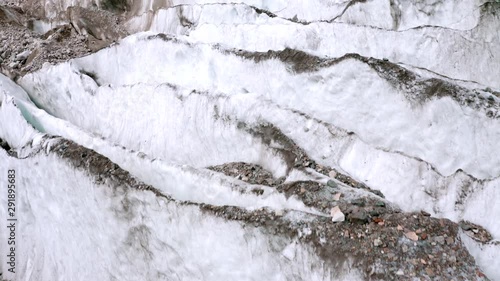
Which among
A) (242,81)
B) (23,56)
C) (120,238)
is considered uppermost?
(242,81)

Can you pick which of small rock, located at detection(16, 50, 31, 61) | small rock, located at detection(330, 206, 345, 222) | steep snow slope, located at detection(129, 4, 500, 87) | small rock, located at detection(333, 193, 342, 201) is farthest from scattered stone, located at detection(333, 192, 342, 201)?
small rock, located at detection(16, 50, 31, 61)

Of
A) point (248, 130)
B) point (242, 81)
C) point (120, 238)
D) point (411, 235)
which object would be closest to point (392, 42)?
point (242, 81)

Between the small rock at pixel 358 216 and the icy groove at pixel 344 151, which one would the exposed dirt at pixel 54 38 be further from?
the small rock at pixel 358 216

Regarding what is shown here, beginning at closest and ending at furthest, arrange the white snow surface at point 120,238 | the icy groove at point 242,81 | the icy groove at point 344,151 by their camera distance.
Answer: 1. the white snow surface at point 120,238
2. the icy groove at point 344,151
3. the icy groove at point 242,81

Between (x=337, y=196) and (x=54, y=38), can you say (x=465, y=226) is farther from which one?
(x=54, y=38)

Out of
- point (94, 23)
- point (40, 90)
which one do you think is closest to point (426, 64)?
point (40, 90)

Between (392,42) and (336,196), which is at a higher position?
(392,42)

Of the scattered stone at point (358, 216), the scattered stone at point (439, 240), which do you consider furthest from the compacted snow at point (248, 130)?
the scattered stone at point (358, 216)

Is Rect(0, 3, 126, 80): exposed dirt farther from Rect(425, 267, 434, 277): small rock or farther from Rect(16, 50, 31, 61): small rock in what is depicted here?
Rect(425, 267, 434, 277): small rock

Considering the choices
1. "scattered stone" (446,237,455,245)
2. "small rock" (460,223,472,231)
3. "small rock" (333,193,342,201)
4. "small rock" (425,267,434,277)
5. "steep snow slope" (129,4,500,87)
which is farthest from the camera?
"steep snow slope" (129,4,500,87)
